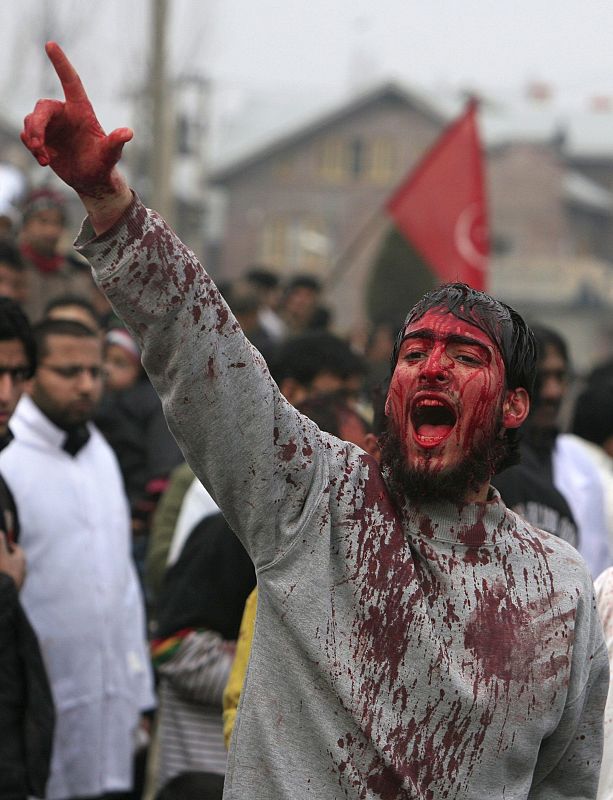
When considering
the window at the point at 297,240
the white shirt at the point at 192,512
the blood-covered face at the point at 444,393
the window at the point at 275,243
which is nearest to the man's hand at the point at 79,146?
the blood-covered face at the point at 444,393

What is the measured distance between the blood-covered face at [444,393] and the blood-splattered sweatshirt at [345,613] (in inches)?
3.8

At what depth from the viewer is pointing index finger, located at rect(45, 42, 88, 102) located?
2107 millimetres

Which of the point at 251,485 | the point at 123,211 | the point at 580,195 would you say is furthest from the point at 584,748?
the point at 580,195

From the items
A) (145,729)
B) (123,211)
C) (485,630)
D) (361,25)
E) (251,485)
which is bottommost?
(145,729)

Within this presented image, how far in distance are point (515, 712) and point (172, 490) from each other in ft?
10.1

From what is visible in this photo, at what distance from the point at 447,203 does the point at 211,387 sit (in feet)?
28.0

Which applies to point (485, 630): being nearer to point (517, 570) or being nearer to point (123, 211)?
point (517, 570)

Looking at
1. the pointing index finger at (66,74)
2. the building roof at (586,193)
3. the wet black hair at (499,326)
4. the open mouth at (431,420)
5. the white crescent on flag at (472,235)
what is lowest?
the open mouth at (431,420)

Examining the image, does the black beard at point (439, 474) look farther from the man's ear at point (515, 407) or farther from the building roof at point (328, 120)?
the building roof at point (328, 120)

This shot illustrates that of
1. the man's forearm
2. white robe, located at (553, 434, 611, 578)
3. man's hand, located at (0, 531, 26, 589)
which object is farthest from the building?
the man's forearm

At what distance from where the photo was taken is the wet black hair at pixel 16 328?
446cm

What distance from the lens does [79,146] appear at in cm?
218

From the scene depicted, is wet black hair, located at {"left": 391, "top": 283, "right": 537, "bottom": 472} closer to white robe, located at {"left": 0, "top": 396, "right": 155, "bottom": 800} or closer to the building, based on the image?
white robe, located at {"left": 0, "top": 396, "right": 155, "bottom": 800}

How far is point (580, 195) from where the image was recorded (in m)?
65.4
